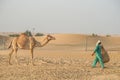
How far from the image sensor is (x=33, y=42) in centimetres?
1948

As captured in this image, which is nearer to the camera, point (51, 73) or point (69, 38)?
point (51, 73)

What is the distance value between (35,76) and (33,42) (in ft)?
16.2

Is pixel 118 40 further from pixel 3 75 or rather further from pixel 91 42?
pixel 3 75

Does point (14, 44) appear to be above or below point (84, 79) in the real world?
above

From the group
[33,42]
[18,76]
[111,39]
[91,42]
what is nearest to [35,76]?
[18,76]

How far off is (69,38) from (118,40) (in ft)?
29.1

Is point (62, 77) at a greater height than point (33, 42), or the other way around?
point (33, 42)

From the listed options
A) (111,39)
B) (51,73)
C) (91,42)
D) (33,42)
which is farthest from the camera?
(111,39)

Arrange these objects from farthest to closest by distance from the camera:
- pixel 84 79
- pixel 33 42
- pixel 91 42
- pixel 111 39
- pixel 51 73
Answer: pixel 111 39
pixel 91 42
pixel 33 42
pixel 51 73
pixel 84 79

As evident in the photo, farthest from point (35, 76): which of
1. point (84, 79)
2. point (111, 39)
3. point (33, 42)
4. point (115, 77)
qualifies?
point (111, 39)

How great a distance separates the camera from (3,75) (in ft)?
49.1

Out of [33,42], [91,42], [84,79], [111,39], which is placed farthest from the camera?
[111,39]

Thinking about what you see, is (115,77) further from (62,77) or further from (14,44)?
(14,44)

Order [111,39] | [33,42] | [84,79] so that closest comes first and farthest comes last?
[84,79] < [33,42] < [111,39]
